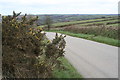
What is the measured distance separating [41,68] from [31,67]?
10.4 inches

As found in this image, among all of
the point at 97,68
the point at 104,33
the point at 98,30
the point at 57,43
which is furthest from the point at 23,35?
the point at 98,30

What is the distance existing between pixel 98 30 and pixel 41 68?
23735 millimetres

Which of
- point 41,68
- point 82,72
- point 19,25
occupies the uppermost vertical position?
point 19,25

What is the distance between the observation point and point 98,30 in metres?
29.3

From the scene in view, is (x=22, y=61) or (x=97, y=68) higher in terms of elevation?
(x=22, y=61)

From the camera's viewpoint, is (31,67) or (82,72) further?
(82,72)

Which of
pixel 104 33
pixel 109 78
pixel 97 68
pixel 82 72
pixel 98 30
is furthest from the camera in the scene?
pixel 98 30

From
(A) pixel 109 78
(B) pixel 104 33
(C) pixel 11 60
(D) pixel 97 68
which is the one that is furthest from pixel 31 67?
(B) pixel 104 33

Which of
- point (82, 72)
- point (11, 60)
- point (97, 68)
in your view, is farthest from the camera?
point (97, 68)

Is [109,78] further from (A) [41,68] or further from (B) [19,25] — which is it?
(B) [19,25]

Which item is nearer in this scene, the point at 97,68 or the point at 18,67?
the point at 18,67

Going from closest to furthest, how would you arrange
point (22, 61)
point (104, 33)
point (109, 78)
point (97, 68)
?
point (22, 61) < point (109, 78) < point (97, 68) < point (104, 33)

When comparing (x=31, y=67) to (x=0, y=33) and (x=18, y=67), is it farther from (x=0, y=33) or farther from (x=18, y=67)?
(x=0, y=33)

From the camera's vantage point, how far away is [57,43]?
7.70 metres
